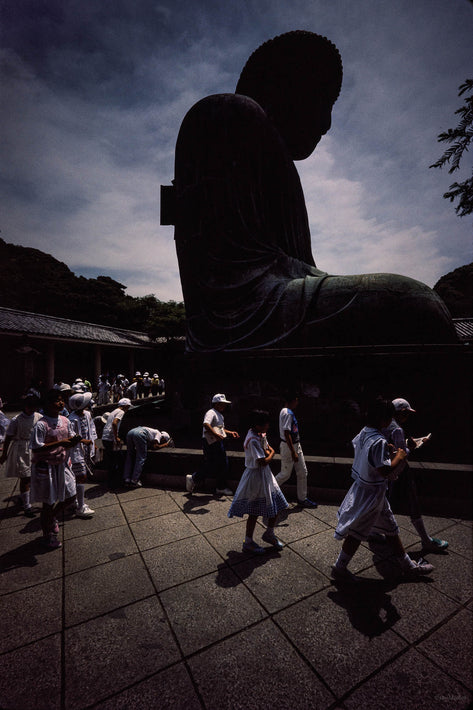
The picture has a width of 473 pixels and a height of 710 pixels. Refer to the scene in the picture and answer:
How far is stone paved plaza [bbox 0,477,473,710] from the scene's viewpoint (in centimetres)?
170

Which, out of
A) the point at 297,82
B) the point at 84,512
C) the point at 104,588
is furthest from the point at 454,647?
the point at 297,82

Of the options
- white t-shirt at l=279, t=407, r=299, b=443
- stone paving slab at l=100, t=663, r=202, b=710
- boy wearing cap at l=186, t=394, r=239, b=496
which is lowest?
stone paving slab at l=100, t=663, r=202, b=710

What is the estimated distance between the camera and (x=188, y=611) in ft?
7.49

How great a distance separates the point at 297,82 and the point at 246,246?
5983mm

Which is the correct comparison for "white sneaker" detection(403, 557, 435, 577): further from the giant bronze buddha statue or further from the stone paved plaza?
the giant bronze buddha statue

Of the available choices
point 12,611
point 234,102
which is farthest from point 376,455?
point 234,102

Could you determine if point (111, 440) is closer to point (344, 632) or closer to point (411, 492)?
point (344, 632)

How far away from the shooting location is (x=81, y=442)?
11.8ft

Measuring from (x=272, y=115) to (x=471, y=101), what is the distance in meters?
7.99

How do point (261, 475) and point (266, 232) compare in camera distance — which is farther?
point (266, 232)

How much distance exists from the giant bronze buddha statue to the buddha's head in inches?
1.2

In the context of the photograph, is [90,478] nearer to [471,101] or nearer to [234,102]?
[471,101]

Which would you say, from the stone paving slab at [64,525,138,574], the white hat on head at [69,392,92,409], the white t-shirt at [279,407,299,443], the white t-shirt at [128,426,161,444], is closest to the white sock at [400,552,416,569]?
the white t-shirt at [279,407,299,443]

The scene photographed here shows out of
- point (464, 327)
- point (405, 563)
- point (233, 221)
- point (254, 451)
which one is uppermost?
point (233, 221)
